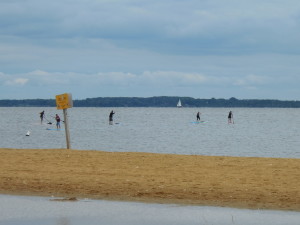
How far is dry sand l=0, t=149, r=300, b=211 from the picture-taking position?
14109 mm

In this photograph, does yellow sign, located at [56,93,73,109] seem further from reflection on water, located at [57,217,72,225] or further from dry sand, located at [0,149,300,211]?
reflection on water, located at [57,217,72,225]

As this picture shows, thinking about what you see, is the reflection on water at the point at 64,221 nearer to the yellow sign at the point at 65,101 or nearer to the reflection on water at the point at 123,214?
the reflection on water at the point at 123,214

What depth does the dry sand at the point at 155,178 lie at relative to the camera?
14.1 meters

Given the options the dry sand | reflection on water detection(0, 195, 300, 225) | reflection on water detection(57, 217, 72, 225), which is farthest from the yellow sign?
reflection on water detection(57, 217, 72, 225)

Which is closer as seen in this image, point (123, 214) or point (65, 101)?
point (123, 214)

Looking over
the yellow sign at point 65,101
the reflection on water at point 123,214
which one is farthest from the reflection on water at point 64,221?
the yellow sign at point 65,101

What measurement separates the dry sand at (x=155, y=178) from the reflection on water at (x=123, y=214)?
37.4 inches

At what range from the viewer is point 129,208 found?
12422mm

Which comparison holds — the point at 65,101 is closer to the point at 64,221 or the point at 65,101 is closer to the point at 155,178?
the point at 155,178

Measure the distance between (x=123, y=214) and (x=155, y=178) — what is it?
525cm

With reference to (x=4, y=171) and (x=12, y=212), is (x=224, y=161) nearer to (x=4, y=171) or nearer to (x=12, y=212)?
(x=4, y=171)

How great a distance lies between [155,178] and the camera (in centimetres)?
1689

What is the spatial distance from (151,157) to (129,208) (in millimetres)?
9018

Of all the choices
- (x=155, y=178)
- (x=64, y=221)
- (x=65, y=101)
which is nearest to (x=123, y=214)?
(x=64, y=221)
